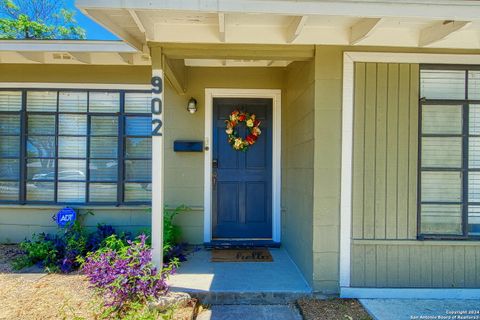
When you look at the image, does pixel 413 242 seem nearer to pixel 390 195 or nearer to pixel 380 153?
pixel 390 195

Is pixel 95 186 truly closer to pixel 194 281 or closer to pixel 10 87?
pixel 10 87

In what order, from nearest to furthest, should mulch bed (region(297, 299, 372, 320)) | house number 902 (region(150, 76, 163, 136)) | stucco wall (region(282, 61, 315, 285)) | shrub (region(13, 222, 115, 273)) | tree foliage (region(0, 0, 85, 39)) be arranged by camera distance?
mulch bed (region(297, 299, 372, 320)) → house number 902 (region(150, 76, 163, 136)) → stucco wall (region(282, 61, 315, 285)) → shrub (region(13, 222, 115, 273)) → tree foliage (region(0, 0, 85, 39))

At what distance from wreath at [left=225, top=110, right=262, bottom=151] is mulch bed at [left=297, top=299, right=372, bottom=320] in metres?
2.06

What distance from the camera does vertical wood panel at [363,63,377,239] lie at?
2.79m

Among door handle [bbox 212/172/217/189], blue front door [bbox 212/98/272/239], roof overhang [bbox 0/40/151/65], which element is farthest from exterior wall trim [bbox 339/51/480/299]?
roof overhang [bbox 0/40/151/65]

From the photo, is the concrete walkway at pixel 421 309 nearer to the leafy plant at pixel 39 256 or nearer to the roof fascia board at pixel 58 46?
the leafy plant at pixel 39 256

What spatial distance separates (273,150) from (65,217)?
2.75m

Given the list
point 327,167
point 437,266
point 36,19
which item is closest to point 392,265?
point 437,266

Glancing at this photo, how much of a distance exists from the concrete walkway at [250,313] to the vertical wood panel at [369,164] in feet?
3.12

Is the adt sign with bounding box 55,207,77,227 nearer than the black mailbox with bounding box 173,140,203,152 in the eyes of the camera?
Yes

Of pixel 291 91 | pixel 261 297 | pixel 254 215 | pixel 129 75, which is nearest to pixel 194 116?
pixel 129 75

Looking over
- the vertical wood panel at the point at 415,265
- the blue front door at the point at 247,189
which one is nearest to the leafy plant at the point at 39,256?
the blue front door at the point at 247,189

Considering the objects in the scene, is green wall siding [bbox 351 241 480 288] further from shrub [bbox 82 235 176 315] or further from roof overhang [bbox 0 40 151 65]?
roof overhang [bbox 0 40 151 65]

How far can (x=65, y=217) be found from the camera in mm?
3836
